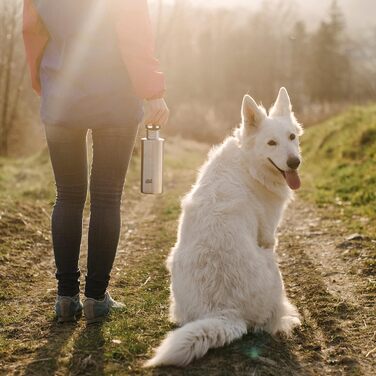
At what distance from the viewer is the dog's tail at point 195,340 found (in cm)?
276

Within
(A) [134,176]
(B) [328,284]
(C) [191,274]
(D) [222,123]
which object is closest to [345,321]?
(B) [328,284]

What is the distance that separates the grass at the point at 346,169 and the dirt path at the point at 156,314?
89 cm

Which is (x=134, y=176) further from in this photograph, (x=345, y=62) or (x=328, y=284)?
(x=345, y=62)

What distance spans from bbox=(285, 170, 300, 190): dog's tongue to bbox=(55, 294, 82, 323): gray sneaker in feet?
6.29

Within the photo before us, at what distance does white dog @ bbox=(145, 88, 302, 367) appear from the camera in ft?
10.1

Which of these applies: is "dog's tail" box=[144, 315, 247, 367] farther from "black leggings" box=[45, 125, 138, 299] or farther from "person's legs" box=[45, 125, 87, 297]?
"person's legs" box=[45, 125, 87, 297]

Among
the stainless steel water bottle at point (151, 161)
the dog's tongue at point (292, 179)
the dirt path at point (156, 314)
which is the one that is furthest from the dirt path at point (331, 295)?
the stainless steel water bottle at point (151, 161)

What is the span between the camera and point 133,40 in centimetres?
314

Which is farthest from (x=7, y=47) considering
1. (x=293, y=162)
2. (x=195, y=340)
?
(x=195, y=340)

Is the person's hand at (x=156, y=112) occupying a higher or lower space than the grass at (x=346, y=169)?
higher

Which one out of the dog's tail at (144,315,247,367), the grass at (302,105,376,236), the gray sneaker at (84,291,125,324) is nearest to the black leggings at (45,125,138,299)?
the gray sneaker at (84,291,125,324)

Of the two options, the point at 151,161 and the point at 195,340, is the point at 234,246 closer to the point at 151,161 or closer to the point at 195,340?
the point at 195,340

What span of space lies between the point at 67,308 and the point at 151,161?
1228 mm

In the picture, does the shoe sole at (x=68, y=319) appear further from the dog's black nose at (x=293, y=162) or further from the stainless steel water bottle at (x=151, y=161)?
the dog's black nose at (x=293, y=162)
